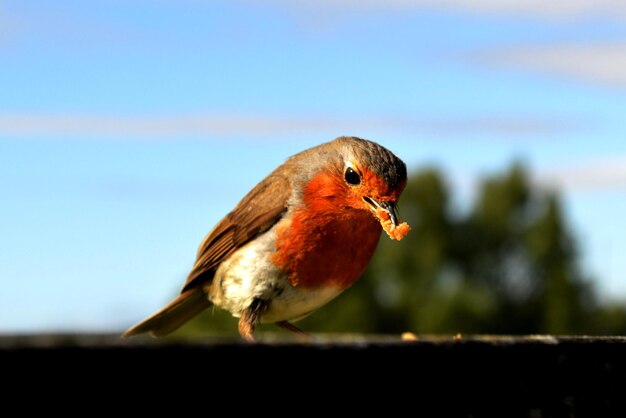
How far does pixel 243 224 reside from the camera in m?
6.34

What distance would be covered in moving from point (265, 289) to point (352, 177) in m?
A: 0.83

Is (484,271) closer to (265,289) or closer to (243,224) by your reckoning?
(243,224)

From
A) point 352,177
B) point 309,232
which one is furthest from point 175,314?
point 352,177

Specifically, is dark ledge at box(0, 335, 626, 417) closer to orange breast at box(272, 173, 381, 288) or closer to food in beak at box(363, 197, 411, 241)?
food in beak at box(363, 197, 411, 241)

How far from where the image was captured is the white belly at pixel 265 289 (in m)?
5.83

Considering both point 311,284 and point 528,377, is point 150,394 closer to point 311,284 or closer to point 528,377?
point 528,377

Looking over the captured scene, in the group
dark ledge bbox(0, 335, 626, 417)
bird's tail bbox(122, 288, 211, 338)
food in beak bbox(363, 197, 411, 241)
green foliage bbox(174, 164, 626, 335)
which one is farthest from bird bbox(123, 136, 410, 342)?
green foliage bbox(174, 164, 626, 335)

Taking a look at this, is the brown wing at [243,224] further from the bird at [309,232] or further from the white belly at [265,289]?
the white belly at [265,289]

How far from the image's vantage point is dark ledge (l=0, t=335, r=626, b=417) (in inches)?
76.7

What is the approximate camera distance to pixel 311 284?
18.9ft

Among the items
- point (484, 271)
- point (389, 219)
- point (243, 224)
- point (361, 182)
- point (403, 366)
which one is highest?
point (403, 366)

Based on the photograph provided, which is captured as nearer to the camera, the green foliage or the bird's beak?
the bird's beak

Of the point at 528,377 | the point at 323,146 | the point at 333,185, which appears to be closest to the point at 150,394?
the point at 528,377

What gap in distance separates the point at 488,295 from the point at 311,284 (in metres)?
52.6
